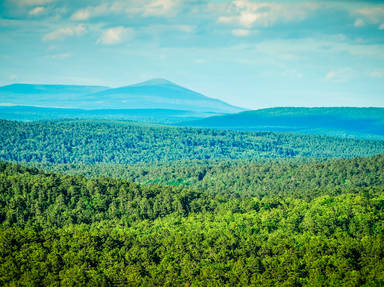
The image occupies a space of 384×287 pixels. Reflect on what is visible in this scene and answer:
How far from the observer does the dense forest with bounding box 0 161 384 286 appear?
2808 inches

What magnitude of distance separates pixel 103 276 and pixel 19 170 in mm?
81548

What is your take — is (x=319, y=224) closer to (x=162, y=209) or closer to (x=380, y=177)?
(x=162, y=209)

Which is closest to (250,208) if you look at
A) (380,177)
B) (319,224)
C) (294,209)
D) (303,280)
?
(294,209)

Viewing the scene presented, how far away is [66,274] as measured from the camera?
72.0 metres

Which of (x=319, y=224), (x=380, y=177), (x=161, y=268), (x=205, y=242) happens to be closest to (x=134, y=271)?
(x=161, y=268)

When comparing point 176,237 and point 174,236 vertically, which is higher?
point 176,237

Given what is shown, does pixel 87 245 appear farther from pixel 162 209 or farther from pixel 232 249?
pixel 162 209

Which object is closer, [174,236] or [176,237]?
[176,237]

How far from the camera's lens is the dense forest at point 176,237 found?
71.3 meters

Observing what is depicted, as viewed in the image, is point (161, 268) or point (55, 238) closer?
point (161, 268)

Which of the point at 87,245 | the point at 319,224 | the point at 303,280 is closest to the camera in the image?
the point at 303,280

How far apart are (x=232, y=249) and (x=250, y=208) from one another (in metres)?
36.1

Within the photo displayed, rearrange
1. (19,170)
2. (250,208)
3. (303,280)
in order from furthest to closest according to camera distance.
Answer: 1. (19,170)
2. (250,208)
3. (303,280)

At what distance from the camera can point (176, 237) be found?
9050 centimetres
